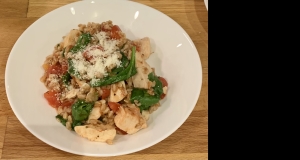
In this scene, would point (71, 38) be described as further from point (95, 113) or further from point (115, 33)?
point (95, 113)

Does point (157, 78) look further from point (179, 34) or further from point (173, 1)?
point (173, 1)

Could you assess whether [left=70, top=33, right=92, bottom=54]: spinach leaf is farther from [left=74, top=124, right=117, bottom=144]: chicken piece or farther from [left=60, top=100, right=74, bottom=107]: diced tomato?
[left=74, top=124, right=117, bottom=144]: chicken piece

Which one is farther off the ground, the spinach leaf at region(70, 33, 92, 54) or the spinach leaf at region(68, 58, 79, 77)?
the spinach leaf at region(70, 33, 92, 54)

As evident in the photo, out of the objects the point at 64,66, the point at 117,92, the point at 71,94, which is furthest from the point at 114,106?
the point at 64,66

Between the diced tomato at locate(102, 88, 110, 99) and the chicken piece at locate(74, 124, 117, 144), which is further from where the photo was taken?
the diced tomato at locate(102, 88, 110, 99)

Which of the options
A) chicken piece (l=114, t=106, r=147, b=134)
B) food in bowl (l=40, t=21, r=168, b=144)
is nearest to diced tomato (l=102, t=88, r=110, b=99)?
food in bowl (l=40, t=21, r=168, b=144)
